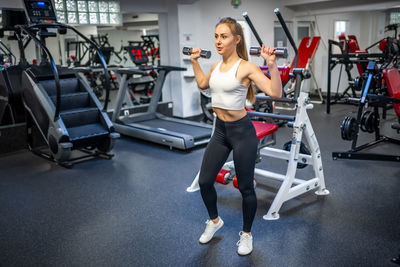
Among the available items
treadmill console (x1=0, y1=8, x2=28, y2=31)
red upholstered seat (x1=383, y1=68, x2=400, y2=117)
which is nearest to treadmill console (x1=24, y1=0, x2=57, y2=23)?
treadmill console (x1=0, y1=8, x2=28, y2=31)

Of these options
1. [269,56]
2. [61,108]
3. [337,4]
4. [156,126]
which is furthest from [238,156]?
[337,4]

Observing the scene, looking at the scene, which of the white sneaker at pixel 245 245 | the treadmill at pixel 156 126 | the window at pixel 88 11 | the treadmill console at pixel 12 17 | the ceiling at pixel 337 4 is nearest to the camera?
the white sneaker at pixel 245 245

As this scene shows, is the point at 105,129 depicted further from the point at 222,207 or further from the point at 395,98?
the point at 395,98

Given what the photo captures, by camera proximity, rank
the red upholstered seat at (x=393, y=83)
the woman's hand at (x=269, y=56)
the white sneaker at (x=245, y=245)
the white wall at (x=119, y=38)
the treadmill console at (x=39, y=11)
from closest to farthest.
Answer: the woman's hand at (x=269, y=56) < the white sneaker at (x=245, y=245) < the red upholstered seat at (x=393, y=83) < the treadmill console at (x=39, y=11) < the white wall at (x=119, y=38)

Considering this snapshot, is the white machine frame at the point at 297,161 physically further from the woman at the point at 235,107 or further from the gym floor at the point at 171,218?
the woman at the point at 235,107

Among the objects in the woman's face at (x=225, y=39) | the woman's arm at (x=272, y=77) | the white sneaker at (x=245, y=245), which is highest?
the woman's face at (x=225, y=39)

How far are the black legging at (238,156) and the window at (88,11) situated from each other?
4.34 meters

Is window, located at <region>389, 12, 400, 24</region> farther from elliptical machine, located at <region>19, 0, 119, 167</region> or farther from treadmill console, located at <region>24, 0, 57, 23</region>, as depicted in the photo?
treadmill console, located at <region>24, 0, 57, 23</region>

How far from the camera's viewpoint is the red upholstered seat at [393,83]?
4.21m

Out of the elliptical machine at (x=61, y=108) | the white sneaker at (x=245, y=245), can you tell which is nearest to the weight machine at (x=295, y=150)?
the white sneaker at (x=245, y=245)

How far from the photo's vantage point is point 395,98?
13.2ft

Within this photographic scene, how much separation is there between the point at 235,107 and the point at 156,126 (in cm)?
364

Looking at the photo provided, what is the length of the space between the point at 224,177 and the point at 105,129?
2202 millimetres

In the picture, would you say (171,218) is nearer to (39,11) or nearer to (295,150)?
(295,150)
